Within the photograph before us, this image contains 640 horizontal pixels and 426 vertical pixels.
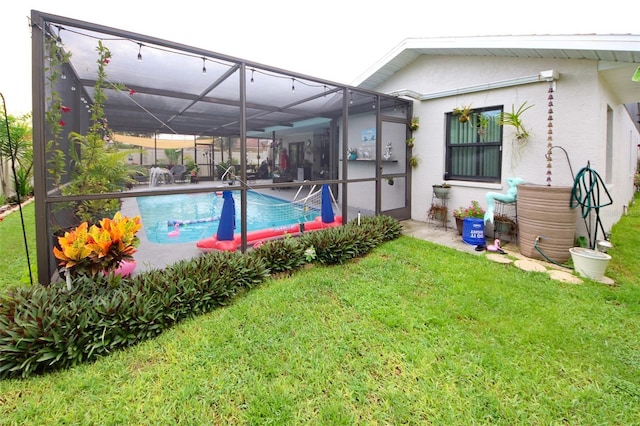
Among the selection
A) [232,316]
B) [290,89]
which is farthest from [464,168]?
[232,316]

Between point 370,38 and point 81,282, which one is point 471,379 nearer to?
point 81,282

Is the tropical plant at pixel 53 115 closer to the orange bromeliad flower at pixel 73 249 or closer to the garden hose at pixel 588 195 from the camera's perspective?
the orange bromeliad flower at pixel 73 249

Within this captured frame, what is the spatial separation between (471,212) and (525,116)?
1.77 meters

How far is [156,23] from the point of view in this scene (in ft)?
16.0

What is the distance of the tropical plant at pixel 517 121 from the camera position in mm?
4843

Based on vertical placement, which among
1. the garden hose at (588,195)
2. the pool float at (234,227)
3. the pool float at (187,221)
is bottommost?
the pool float at (187,221)

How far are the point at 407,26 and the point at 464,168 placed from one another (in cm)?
421

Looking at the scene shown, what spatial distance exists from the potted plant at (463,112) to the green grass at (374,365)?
344 centimetres

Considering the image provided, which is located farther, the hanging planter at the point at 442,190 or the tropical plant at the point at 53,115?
the hanging planter at the point at 442,190

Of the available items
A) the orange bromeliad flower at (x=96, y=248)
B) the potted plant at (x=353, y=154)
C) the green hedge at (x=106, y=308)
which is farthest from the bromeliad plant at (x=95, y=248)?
the potted plant at (x=353, y=154)

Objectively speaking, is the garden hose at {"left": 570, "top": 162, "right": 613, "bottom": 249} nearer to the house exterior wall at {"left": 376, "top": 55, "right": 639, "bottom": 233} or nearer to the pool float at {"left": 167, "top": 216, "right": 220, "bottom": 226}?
the house exterior wall at {"left": 376, "top": 55, "right": 639, "bottom": 233}

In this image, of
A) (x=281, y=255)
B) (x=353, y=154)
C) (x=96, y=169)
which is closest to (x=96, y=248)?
(x=96, y=169)

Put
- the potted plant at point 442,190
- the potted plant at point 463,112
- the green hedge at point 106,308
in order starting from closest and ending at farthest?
the green hedge at point 106,308, the potted plant at point 463,112, the potted plant at point 442,190

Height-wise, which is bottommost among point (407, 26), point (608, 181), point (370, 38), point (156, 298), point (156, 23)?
point (156, 298)
